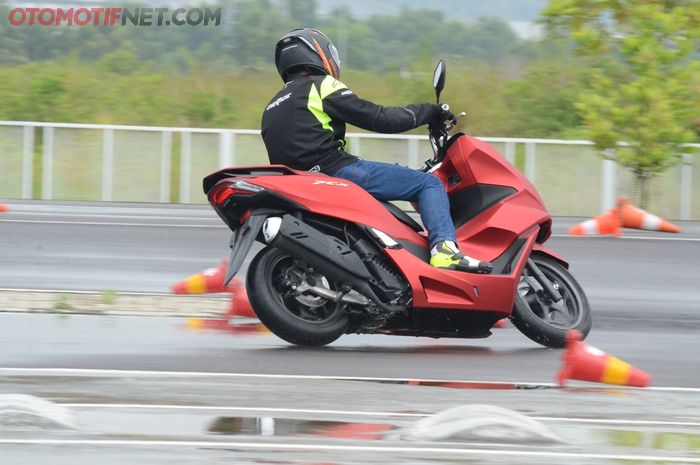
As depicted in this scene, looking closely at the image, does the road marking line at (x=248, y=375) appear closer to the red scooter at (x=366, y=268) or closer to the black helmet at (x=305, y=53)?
the red scooter at (x=366, y=268)

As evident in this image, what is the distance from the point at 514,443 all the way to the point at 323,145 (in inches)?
120

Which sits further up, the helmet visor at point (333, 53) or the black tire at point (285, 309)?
the helmet visor at point (333, 53)

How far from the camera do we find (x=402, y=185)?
827 cm

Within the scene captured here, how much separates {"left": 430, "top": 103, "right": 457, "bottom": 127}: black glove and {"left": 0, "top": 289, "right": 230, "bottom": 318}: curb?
6.87ft

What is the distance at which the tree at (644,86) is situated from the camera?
18.6 meters

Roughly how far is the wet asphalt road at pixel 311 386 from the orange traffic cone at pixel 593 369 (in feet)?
0.38

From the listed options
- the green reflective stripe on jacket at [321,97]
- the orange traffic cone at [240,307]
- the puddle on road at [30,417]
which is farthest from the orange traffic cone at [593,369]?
the orange traffic cone at [240,307]

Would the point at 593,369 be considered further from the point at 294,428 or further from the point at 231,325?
the point at 231,325

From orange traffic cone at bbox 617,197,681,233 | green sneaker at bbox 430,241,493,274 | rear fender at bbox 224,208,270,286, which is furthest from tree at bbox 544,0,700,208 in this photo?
rear fender at bbox 224,208,270,286

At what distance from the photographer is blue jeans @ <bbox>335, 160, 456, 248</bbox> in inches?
324

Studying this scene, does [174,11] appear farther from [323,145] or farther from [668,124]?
[323,145]

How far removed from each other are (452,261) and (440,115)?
958mm

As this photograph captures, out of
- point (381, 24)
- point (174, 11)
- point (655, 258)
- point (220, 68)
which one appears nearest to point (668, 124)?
point (655, 258)

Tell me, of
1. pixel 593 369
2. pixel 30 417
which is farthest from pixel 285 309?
pixel 30 417
